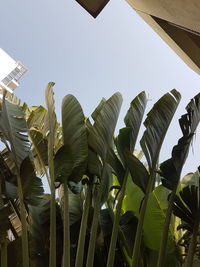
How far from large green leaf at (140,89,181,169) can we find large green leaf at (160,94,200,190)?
0.10 m

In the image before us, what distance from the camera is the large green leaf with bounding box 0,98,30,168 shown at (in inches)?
105

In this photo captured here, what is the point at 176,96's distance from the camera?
2.76 meters

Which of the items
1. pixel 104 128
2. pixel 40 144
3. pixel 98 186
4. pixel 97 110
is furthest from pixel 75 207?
pixel 97 110

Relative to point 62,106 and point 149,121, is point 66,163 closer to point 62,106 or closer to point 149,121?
point 62,106

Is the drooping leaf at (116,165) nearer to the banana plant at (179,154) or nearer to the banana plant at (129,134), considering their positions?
the banana plant at (129,134)

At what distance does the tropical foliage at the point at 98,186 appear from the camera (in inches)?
97.2

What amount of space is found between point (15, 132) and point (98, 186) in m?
0.76

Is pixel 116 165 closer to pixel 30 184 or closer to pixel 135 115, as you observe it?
pixel 135 115

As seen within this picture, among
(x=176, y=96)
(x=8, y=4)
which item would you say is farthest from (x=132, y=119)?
(x=8, y=4)

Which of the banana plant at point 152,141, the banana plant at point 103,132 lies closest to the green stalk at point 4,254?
the banana plant at point 103,132

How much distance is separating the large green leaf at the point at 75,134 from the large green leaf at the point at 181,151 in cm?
58

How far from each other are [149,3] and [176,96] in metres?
0.73

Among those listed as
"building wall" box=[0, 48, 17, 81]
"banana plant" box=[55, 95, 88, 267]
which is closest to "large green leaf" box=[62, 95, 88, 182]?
"banana plant" box=[55, 95, 88, 267]


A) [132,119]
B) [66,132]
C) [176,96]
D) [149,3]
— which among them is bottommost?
[66,132]
